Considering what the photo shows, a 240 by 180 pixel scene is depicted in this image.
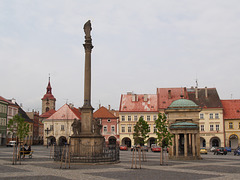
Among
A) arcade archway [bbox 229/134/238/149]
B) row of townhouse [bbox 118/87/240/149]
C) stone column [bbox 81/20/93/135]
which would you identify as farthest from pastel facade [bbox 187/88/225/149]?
stone column [bbox 81/20/93/135]

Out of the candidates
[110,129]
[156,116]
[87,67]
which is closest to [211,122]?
[156,116]

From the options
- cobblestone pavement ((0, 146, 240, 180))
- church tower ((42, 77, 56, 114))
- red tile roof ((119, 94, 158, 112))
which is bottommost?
cobblestone pavement ((0, 146, 240, 180))

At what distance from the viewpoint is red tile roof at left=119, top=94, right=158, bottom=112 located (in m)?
66.6

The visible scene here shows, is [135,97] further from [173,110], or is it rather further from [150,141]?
[173,110]

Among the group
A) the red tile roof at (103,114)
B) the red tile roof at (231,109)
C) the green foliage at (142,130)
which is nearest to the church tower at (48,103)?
the red tile roof at (103,114)

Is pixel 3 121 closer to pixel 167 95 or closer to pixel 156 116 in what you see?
pixel 156 116

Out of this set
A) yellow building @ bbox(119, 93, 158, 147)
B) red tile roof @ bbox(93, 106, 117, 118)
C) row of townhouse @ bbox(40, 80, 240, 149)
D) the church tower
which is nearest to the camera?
row of townhouse @ bbox(40, 80, 240, 149)

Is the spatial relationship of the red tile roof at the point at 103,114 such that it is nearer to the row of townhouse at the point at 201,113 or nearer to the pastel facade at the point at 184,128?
the row of townhouse at the point at 201,113

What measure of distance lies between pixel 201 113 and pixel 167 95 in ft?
29.5

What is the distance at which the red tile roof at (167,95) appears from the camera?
66250 mm

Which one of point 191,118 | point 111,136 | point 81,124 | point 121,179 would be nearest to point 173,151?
point 191,118

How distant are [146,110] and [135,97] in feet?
13.8

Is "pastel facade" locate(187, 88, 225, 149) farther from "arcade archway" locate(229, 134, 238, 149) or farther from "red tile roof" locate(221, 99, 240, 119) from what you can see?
"arcade archway" locate(229, 134, 238, 149)

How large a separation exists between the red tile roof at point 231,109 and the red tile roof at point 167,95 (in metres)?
9.79
